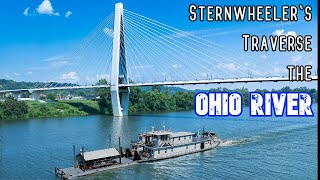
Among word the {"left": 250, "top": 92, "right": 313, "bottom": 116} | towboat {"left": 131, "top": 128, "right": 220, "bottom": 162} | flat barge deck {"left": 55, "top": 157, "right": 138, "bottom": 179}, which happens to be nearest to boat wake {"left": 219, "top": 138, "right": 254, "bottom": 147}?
towboat {"left": 131, "top": 128, "right": 220, "bottom": 162}

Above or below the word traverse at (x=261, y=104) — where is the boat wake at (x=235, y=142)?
below

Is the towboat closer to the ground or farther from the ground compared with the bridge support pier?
closer to the ground

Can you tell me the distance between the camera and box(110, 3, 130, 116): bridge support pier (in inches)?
2008

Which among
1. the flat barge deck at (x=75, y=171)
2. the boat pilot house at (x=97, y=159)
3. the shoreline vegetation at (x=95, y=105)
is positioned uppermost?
the shoreline vegetation at (x=95, y=105)

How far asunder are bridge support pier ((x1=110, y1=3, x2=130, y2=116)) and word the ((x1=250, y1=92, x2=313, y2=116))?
40747mm

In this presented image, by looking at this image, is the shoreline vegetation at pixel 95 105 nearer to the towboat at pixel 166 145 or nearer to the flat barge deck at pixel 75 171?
the towboat at pixel 166 145

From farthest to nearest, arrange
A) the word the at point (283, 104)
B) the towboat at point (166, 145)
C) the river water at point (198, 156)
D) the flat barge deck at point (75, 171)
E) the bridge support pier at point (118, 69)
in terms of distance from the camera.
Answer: the bridge support pier at point (118, 69), the towboat at point (166, 145), the river water at point (198, 156), the flat barge deck at point (75, 171), the word the at point (283, 104)

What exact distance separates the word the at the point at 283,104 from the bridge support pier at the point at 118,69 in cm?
4075

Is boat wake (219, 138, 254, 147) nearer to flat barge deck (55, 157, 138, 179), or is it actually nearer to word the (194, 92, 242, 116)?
flat barge deck (55, 157, 138, 179)

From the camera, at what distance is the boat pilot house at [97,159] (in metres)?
19.9

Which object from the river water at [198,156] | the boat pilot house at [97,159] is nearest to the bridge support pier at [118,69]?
the river water at [198,156]

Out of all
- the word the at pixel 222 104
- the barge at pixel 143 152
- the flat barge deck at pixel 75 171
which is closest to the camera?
the word the at pixel 222 104

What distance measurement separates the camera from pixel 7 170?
67.7 ft

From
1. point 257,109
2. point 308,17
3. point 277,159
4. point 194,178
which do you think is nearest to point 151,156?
point 194,178
